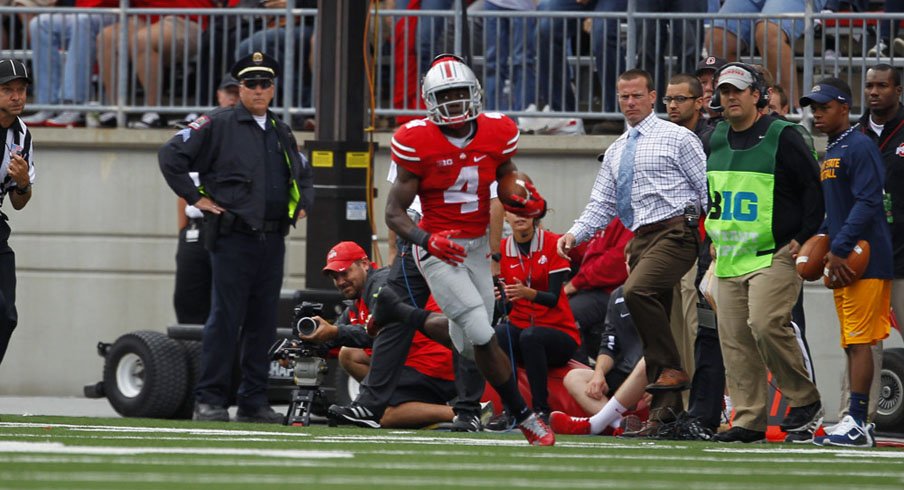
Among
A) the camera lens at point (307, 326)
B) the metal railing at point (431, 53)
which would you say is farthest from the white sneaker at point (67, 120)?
the camera lens at point (307, 326)

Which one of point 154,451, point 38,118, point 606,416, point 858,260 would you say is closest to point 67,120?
point 38,118

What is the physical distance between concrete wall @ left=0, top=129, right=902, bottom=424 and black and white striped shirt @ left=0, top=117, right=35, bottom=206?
183 inches

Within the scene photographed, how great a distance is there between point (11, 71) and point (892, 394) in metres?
5.69

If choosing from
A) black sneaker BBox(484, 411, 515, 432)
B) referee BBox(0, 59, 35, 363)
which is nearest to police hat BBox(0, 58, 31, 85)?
referee BBox(0, 59, 35, 363)

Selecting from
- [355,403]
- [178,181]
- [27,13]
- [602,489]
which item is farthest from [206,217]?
[602,489]

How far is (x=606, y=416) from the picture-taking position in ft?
33.0

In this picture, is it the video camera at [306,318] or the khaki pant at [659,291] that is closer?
the khaki pant at [659,291]

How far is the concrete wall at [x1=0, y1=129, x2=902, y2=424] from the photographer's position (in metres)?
14.8

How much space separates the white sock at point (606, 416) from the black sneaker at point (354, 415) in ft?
4.21

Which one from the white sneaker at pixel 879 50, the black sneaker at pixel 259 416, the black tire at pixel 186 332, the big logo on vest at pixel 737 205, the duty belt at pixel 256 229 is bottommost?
the black sneaker at pixel 259 416

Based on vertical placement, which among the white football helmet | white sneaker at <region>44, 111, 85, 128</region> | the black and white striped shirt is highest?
white sneaker at <region>44, 111, 85, 128</region>

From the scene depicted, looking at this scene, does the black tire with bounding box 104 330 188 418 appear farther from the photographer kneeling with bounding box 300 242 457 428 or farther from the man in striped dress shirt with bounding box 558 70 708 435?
the man in striped dress shirt with bounding box 558 70 708 435

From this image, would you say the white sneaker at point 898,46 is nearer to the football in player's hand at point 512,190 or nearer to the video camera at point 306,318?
the video camera at point 306,318

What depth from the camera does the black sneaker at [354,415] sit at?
33.7 ft
